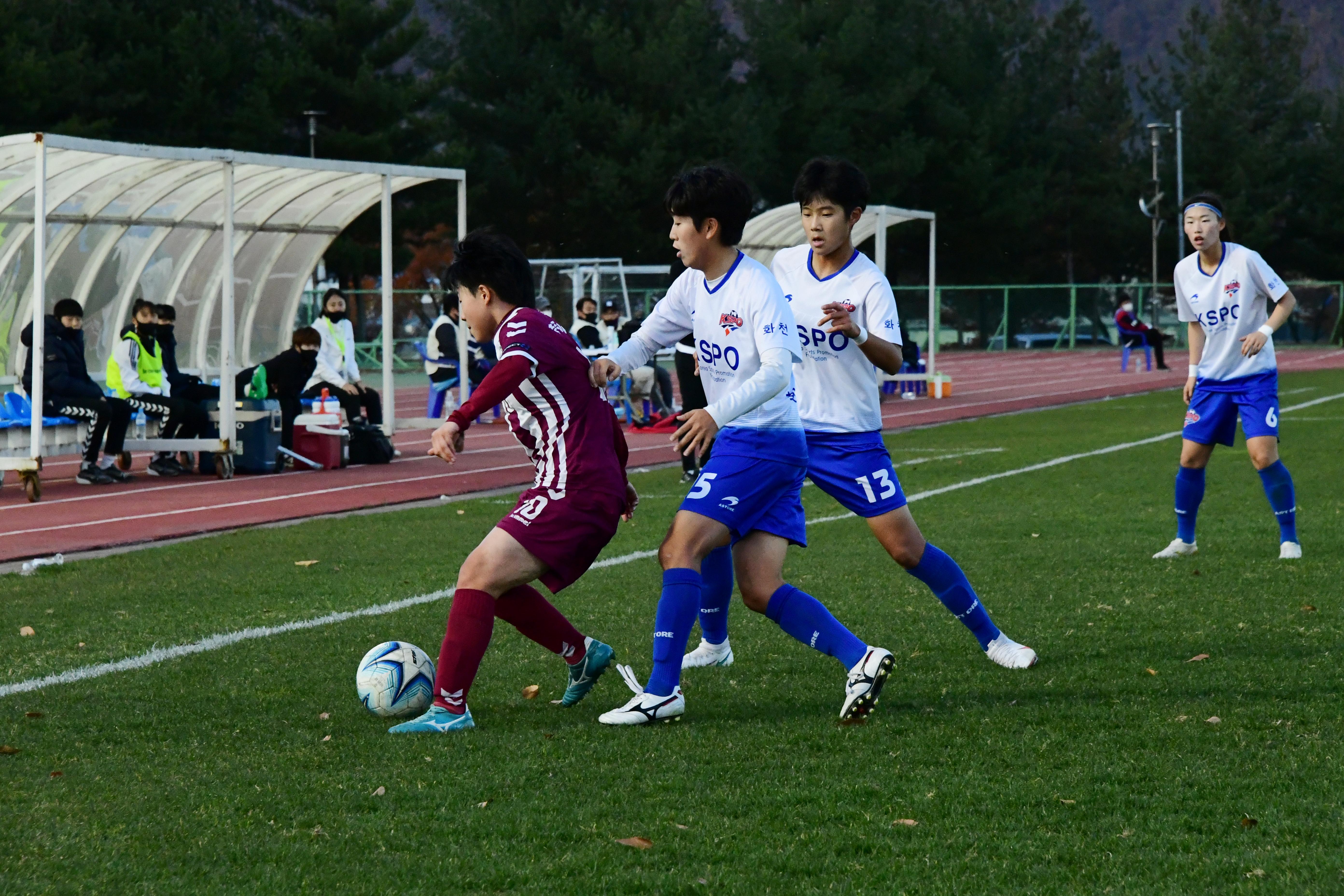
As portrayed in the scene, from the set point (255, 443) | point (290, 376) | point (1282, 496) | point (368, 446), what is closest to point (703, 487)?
point (1282, 496)

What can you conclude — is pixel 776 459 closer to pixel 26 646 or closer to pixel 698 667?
pixel 698 667

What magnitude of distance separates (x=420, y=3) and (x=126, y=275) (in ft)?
605

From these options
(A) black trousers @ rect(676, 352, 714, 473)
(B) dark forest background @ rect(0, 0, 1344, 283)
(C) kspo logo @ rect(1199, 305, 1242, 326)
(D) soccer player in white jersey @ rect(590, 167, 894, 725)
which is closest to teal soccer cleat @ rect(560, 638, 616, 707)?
(D) soccer player in white jersey @ rect(590, 167, 894, 725)

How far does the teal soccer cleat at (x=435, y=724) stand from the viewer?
5.18m

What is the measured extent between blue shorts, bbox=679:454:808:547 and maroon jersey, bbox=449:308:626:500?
0.85 ft

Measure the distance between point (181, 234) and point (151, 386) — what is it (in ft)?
8.48

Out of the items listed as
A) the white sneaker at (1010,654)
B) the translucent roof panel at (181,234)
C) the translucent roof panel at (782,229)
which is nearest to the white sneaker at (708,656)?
the white sneaker at (1010,654)

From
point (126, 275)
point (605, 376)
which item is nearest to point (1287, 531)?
point (605, 376)

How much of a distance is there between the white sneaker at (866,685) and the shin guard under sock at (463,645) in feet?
3.70

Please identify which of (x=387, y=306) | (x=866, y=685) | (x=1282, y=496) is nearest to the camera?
(x=866, y=685)

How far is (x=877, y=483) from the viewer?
572cm

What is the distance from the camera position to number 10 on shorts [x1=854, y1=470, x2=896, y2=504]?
5707 millimetres

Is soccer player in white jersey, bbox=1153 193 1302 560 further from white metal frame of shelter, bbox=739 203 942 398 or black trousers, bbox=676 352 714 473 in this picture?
white metal frame of shelter, bbox=739 203 942 398

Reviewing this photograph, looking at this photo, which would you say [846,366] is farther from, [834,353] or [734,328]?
[734,328]
